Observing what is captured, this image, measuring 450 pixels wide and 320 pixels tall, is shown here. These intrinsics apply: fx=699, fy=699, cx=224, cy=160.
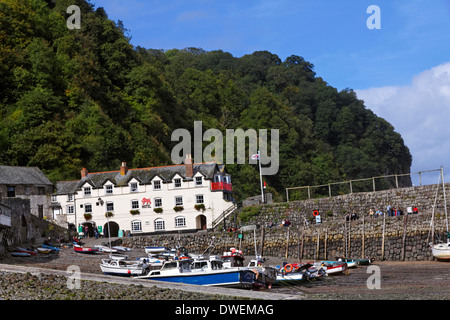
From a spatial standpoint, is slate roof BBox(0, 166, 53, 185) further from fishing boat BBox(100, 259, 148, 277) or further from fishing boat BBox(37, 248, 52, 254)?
fishing boat BBox(100, 259, 148, 277)

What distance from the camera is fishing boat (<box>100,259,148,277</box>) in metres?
45.0

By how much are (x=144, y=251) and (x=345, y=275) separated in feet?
69.4

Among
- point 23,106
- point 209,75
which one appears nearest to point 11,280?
point 23,106

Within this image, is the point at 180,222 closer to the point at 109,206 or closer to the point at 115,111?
the point at 109,206

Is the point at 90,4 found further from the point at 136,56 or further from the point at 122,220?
the point at 122,220

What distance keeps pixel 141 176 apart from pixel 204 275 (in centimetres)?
3290

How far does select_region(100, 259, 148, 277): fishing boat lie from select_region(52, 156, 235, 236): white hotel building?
74.3ft

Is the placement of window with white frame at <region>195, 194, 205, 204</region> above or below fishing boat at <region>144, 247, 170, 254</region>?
above

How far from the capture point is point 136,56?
117875 mm

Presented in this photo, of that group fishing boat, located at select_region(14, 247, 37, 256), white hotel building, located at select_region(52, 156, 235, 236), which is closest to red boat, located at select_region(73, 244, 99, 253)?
fishing boat, located at select_region(14, 247, 37, 256)

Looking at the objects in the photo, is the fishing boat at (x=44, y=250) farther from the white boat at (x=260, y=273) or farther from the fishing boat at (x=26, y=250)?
the white boat at (x=260, y=273)

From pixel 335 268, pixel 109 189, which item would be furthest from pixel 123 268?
pixel 109 189

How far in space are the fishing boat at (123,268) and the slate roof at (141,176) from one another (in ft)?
78.4

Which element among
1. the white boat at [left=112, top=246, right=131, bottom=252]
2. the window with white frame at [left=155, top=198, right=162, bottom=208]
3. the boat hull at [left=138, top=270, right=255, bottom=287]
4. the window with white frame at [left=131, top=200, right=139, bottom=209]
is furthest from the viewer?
the window with white frame at [left=131, top=200, right=139, bottom=209]
